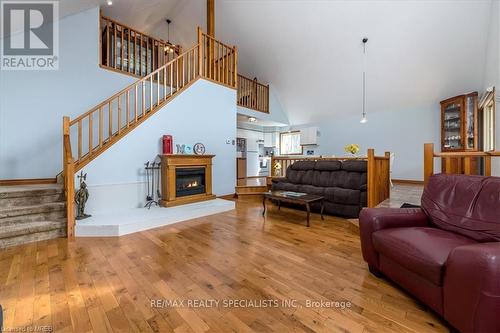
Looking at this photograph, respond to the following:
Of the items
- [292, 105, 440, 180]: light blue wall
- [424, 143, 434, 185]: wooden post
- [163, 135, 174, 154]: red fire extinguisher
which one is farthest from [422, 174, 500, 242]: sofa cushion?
[292, 105, 440, 180]: light blue wall

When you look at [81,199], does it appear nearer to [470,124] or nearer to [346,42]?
[346,42]

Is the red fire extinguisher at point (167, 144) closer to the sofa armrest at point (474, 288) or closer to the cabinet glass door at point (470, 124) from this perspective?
the sofa armrest at point (474, 288)

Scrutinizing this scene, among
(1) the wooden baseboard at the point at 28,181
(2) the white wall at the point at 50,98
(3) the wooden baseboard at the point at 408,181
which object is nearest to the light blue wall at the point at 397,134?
(3) the wooden baseboard at the point at 408,181

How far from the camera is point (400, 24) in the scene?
4.98m

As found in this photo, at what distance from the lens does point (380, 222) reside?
6.66 feet

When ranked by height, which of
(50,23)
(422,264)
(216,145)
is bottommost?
(422,264)

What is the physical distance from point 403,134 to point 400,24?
327 cm

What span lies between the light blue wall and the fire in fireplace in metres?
5.70

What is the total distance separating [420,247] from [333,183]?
302 centimetres

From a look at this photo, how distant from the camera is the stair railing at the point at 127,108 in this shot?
329 cm

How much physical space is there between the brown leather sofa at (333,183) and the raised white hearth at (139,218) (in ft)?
5.29

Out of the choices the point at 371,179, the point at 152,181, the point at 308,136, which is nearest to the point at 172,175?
the point at 152,181

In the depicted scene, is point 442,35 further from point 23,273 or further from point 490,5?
point 23,273

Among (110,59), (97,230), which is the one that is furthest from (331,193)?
(110,59)
